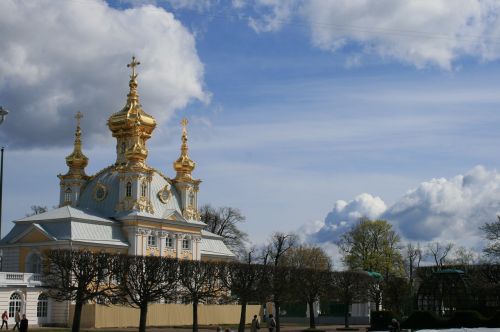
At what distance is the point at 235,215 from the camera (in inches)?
3762

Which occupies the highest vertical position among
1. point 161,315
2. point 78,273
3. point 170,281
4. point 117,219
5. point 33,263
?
point 117,219

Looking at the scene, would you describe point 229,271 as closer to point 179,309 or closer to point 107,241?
point 179,309

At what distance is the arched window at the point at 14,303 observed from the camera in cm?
5241

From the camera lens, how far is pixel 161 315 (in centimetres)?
5872

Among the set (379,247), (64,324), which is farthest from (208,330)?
(379,247)

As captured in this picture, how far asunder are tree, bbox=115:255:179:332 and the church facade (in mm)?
9539

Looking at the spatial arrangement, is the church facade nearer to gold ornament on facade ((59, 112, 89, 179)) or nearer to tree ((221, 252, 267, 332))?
gold ornament on facade ((59, 112, 89, 179))

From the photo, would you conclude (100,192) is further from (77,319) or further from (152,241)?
(77,319)

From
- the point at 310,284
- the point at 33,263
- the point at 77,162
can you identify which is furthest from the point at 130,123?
the point at 310,284

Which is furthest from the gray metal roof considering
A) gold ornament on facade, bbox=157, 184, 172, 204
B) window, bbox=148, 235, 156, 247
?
window, bbox=148, 235, 156, 247

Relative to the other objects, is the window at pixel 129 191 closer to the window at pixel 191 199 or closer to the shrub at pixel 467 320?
the window at pixel 191 199

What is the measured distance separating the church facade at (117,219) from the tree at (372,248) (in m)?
17.8

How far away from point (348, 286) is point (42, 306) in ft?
76.2

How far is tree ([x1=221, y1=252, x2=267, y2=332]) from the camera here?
169ft
